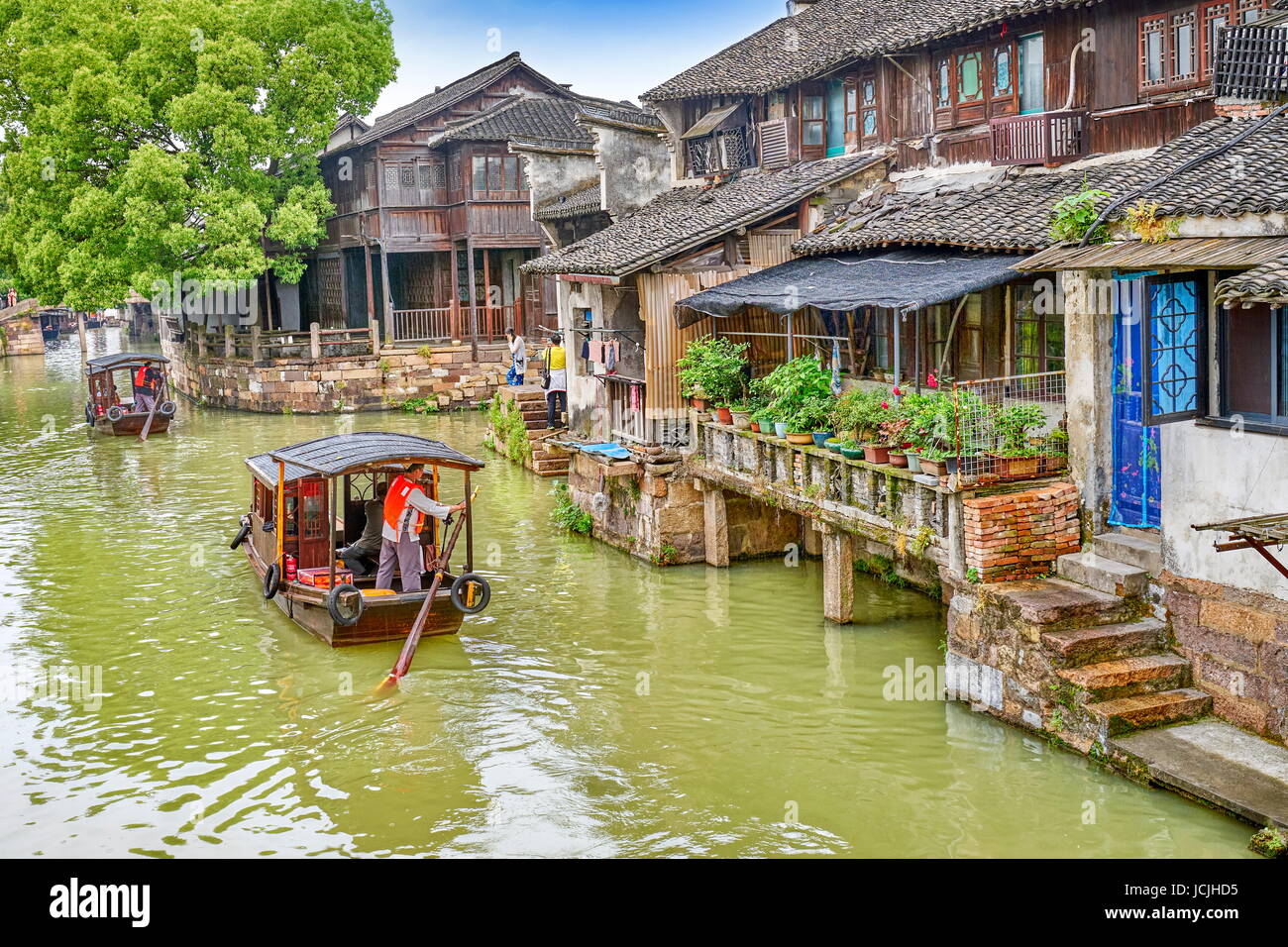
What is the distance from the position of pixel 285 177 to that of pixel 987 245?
27.6 m

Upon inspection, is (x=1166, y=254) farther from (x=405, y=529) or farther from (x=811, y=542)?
(x=811, y=542)

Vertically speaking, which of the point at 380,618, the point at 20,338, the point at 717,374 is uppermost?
the point at 20,338

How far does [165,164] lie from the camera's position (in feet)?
116

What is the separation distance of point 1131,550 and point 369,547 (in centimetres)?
850

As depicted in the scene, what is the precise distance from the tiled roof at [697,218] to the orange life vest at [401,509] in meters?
5.36

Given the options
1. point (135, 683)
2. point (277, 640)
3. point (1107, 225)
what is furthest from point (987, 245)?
point (135, 683)

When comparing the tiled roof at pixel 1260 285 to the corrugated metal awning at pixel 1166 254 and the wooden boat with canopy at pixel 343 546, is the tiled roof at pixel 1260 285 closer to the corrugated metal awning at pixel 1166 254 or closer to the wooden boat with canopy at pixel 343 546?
the corrugated metal awning at pixel 1166 254

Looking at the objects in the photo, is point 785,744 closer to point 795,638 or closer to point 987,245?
point 795,638

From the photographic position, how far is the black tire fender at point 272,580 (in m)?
16.8

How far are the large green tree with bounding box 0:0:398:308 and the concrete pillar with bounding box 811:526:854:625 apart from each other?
2466cm

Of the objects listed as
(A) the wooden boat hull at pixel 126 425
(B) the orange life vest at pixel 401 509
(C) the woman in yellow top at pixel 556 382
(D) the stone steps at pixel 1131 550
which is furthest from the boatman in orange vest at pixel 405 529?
(A) the wooden boat hull at pixel 126 425

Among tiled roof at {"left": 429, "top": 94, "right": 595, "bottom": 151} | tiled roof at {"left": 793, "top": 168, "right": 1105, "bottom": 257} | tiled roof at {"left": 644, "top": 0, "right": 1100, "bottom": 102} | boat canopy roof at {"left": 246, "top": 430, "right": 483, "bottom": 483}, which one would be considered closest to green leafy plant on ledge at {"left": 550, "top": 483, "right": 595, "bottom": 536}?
boat canopy roof at {"left": 246, "top": 430, "right": 483, "bottom": 483}

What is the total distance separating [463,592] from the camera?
51.6ft

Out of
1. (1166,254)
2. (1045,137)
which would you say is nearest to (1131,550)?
(1166,254)
